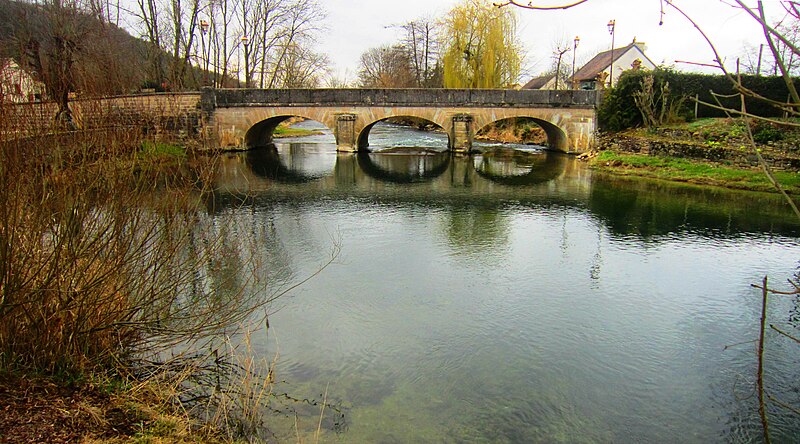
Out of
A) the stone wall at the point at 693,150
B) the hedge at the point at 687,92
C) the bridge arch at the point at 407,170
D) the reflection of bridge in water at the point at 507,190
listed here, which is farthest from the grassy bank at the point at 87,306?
Answer: the hedge at the point at 687,92

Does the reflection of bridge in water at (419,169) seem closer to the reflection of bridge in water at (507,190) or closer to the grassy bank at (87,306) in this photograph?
the reflection of bridge in water at (507,190)

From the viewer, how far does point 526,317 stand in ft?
24.2

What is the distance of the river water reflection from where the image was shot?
5254mm

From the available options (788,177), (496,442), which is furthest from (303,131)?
(496,442)

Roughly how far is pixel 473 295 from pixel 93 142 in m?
5.28

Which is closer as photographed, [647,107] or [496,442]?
[496,442]

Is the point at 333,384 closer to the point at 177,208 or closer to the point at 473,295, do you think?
the point at 177,208

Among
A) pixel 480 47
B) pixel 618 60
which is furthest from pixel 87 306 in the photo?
pixel 618 60

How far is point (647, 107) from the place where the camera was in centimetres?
2247

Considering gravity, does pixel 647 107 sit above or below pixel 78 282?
above

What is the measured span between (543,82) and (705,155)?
38.3m

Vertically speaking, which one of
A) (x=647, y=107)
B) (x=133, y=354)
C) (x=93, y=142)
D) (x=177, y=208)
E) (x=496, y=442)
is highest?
(x=647, y=107)

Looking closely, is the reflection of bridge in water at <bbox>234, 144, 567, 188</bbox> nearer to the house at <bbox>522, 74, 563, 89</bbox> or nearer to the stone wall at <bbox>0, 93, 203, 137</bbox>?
the stone wall at <bbox>0, 93, 203, 137</bbox>

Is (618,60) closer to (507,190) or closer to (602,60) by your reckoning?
(602,60)
